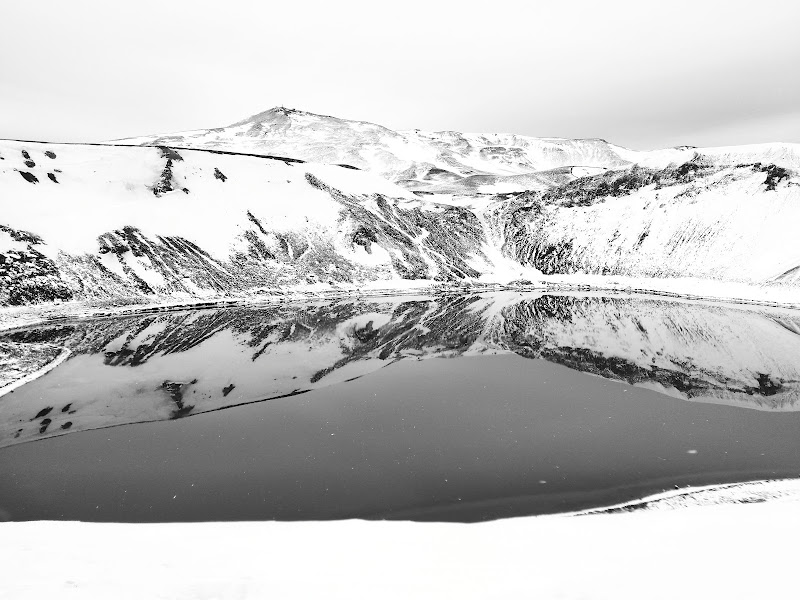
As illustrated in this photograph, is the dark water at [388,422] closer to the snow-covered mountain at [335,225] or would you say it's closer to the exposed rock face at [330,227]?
the exposed rock face at [330,227]

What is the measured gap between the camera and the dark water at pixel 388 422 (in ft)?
42.6

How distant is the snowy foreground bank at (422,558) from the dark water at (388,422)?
1.48m

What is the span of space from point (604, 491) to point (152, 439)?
49.2 feet

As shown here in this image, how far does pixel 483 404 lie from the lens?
20.3 metres

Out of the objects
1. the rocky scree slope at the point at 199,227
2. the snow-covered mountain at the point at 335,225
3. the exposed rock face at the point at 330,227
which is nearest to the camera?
the rocky scree slope at the point at 199,227

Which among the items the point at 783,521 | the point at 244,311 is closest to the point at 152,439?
the point at 783,521

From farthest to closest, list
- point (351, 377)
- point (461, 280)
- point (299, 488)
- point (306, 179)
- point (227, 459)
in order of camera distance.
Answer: point (306, 179)
point (461, 280)
point (351, 377)
point (227, 459)
point (299, 488)

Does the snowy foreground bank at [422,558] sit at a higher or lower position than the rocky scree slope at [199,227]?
lower

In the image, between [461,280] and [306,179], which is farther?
[306,179]

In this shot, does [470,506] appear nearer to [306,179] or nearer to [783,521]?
[783,521]

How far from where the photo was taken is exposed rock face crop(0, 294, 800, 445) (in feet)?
69.9

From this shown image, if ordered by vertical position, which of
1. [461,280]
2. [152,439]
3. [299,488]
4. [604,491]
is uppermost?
[461,280]

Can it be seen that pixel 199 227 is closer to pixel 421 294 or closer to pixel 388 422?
pixel 421 294

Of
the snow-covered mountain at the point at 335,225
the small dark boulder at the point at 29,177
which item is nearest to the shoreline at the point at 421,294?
the snow-covered mountain at the point at 335,225
